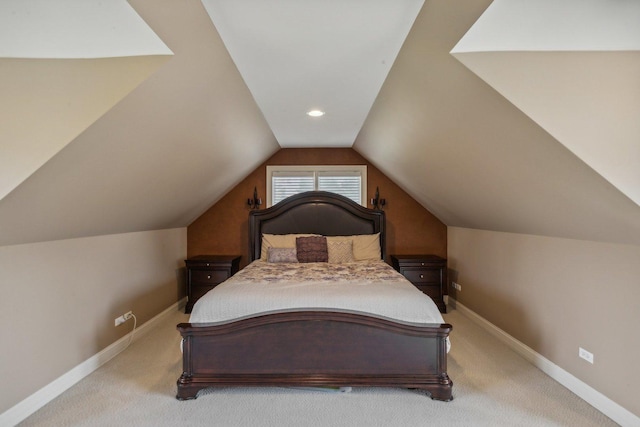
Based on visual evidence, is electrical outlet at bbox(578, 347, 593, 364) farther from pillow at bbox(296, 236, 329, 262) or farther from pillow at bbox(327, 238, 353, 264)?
pillow at bbox(296, 236, 329, 262)

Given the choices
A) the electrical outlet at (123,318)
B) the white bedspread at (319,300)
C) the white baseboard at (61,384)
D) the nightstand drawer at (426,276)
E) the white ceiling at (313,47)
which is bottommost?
the white baseboard at (61,384)

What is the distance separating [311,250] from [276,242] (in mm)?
509

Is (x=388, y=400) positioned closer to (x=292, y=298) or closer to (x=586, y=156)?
(x=292, y=298)

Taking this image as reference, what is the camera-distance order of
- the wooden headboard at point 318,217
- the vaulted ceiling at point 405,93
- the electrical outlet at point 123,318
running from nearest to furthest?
the vaulted ceiling at point 405,93, the electrical outlet at point 123,318, the wooden headboard at point 318,217

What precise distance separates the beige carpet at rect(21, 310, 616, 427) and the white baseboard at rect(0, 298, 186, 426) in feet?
0.17

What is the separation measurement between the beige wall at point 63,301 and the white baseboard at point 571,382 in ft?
12.1

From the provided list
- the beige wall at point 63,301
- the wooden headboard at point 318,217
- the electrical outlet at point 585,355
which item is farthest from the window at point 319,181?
the electrical outlet at point 585,355

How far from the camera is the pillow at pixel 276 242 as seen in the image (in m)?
4.08

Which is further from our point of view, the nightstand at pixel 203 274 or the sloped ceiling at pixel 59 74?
the nightstand at pixel 203 274

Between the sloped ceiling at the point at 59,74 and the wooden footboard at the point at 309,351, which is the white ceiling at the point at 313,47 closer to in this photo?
the sloped ceiling at the point at 59,74

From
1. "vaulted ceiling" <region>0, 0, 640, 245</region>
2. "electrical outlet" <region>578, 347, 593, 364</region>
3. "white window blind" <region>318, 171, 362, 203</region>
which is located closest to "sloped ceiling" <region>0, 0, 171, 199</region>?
"vaulted ceiling" <region>0, 0, 640, 245</region>

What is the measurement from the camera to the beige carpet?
2.00 m

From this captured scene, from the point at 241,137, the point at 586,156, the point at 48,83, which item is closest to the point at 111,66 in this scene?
the point at 48,83

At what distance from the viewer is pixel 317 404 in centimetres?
218
